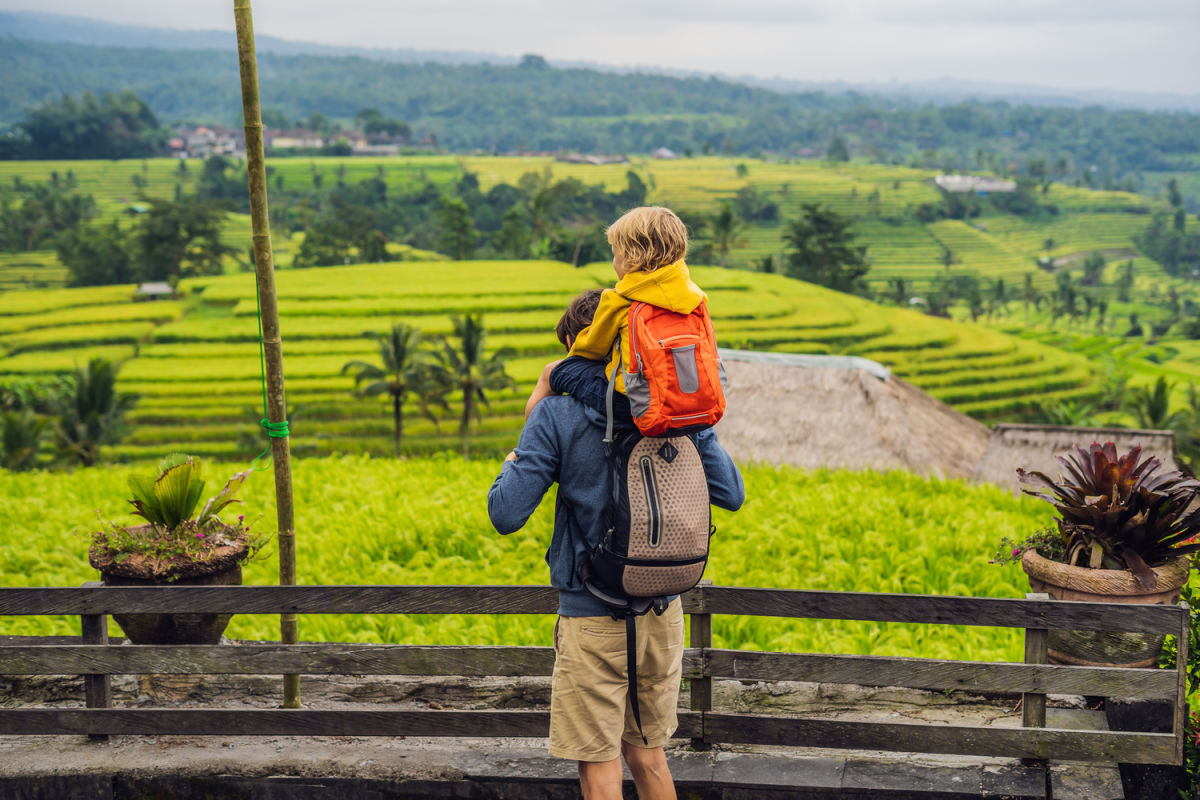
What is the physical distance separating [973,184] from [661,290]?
193014 mm

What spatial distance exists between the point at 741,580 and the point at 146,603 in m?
5.07

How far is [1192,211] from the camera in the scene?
19812 centimetres

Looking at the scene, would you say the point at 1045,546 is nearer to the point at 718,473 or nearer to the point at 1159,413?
the point at 718,473

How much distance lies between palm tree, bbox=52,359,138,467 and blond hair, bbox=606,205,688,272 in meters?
43.8

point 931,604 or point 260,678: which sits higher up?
point 931,604

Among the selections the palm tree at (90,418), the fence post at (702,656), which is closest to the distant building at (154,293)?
the palm tree at (90,418)

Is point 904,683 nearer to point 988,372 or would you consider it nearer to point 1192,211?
point 988,372

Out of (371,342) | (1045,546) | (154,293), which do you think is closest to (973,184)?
(371,342)

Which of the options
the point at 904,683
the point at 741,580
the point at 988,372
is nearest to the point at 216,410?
the point at 988,372

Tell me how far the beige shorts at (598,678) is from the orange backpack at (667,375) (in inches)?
27.8

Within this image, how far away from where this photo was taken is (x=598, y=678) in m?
3.32

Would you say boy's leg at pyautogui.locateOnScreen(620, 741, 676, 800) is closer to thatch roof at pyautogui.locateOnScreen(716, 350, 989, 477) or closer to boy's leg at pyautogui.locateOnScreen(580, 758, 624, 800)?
boy's leg at pyautogui.locateOnScreen(580, 758, 624, 800)

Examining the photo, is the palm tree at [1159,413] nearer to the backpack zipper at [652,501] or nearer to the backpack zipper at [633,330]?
the backpack zipper at [652,501]

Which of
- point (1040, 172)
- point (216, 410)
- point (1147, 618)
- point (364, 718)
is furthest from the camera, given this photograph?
point (1040, 172)
